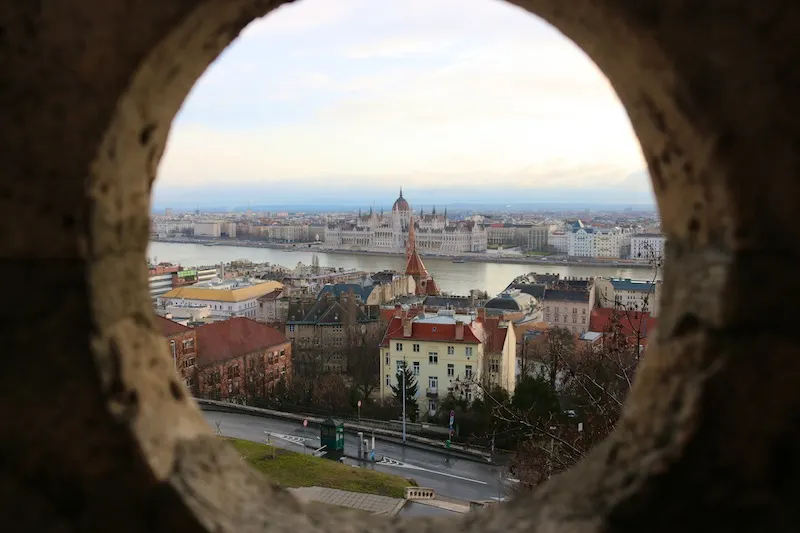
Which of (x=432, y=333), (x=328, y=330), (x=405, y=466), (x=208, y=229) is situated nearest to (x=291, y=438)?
(x=405, y=466)

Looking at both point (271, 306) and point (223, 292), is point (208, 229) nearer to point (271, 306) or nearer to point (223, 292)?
point (223, 292)

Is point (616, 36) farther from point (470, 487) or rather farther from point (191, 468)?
point (470, 487)

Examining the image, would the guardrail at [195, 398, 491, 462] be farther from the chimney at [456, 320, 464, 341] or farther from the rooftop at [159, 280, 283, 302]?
the rooftop at [159, 280, 283, 302]

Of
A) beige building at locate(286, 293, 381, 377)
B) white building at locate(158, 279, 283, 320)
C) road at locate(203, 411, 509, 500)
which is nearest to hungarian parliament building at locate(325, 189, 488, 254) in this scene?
white building at locate(158, 279, 283, 320)

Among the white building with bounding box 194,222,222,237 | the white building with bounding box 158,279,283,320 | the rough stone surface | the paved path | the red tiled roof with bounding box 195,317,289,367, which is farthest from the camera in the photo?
the white building with bounding box 194,222,222,237

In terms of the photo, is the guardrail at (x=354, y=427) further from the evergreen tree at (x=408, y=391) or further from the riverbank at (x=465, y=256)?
the riverbank at (x=465, y=256)

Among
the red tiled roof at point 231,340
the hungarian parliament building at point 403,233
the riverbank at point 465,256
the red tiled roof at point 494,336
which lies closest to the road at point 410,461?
the red tiled roof at point 231,340
